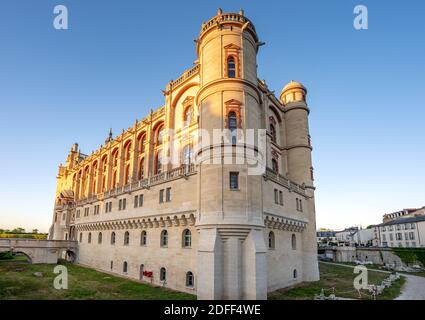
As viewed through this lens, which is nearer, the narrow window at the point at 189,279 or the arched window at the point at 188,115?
the narrow window at the point at 189,279

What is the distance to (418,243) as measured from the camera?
70.4m

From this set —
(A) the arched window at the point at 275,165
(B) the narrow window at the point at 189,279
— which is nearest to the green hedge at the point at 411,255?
(A) the arched window at the point at 275,165

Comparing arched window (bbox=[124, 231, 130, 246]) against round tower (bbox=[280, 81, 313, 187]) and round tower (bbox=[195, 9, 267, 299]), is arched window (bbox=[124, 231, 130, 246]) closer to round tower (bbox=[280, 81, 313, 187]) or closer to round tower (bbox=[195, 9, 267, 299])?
round tower (bbox=[195, 9, 267, 299])

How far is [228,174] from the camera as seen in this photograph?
2156 centimetres

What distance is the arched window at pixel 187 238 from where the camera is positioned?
24.9m

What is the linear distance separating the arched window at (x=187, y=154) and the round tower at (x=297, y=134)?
1394 cm

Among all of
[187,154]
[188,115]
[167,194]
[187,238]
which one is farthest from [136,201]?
[188,115]

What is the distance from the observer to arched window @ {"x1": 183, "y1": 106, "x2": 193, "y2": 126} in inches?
1316

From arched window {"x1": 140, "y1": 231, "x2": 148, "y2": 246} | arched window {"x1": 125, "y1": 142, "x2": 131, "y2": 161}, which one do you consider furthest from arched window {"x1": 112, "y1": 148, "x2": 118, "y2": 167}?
arched window {"x1": 140, "y1": 231, "x2": 148, "y2": 246}

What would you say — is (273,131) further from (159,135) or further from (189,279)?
(189,279)

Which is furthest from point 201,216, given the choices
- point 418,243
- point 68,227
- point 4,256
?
point 418,243

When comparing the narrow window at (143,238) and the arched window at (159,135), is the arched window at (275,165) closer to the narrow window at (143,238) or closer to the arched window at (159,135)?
the arched window at (159,135)

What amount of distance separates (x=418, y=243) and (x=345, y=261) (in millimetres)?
20514
